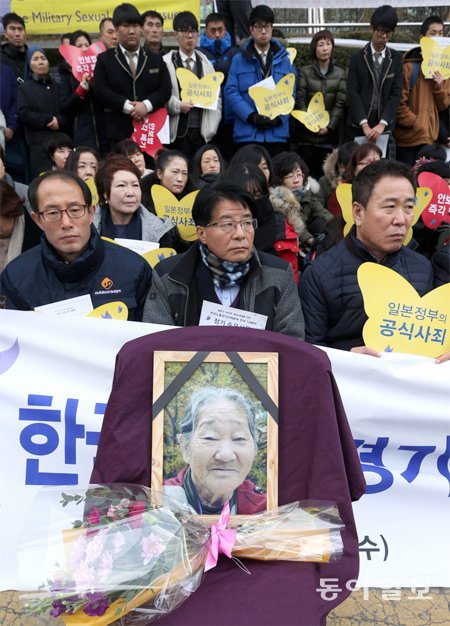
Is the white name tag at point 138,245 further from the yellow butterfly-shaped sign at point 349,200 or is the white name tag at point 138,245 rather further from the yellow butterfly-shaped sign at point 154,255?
the yellow butterfly-shaped sign at point 349,200

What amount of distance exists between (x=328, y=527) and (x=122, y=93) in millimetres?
5868

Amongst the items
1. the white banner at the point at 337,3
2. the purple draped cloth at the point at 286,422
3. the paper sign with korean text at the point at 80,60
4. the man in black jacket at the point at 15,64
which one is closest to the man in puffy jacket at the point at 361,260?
the purple draped cloth at the point at 286,422

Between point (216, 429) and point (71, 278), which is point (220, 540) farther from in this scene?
point (71, 278)

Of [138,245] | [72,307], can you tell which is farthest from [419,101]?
[72,307]

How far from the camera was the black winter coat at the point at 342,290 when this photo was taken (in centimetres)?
349

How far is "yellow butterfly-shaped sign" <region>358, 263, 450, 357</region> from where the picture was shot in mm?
3146

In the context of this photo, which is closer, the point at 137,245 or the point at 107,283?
the point at 107,283

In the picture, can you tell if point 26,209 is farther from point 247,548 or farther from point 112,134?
point 247,548

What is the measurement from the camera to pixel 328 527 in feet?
7.07

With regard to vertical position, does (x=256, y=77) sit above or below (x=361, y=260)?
above

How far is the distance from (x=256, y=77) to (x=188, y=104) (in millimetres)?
Answer: 715

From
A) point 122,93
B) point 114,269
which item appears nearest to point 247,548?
point 114,269

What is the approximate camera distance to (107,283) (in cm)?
359

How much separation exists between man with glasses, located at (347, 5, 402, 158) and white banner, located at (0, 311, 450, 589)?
16.5 feet
